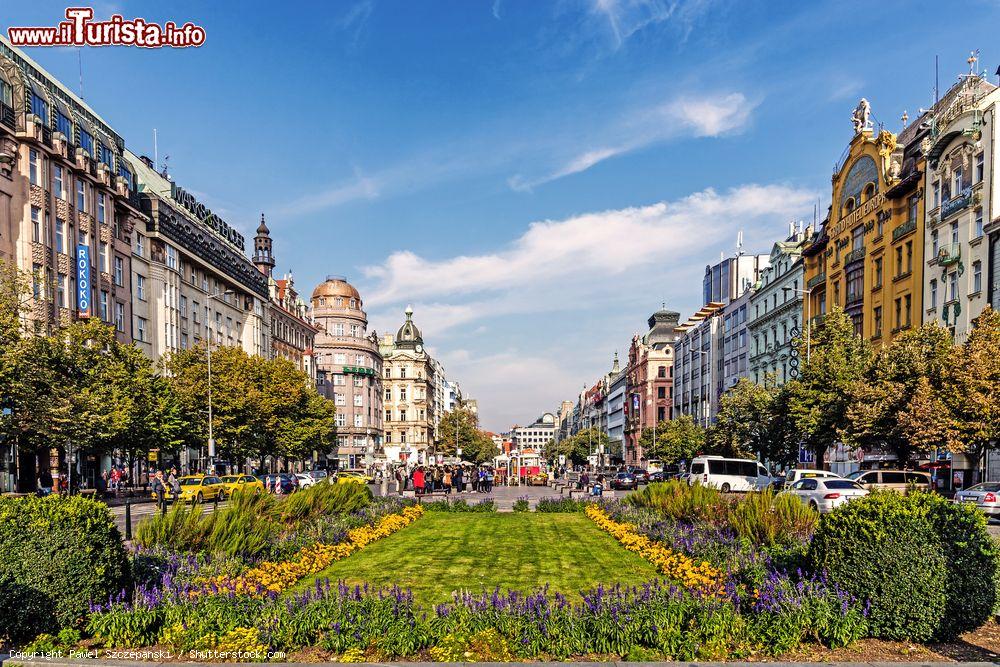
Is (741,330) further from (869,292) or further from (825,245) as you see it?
(869,292)

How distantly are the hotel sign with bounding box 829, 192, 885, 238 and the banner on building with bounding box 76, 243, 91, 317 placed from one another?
162 feet

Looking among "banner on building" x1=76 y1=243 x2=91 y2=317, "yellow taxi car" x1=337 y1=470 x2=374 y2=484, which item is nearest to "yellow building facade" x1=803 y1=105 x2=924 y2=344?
"yellow taxi car" x1=337 y1=470 x2=374 y2=484

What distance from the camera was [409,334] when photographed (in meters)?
160

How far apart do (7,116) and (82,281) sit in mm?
9865

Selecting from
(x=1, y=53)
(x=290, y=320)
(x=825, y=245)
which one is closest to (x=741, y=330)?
(x=825, y=245)

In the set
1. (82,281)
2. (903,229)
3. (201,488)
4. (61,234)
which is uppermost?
(903,229)

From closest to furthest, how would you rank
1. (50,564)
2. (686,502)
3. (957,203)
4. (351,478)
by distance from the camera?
(50,564) < (686,502) < (351,478) < (957,203)

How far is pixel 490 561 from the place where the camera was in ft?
48.6

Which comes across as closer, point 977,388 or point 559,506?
point 559,506

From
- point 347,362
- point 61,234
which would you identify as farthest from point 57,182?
point 347,362

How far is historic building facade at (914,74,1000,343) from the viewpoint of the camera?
39250 millimetres

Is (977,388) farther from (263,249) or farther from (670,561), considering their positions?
(263,249)

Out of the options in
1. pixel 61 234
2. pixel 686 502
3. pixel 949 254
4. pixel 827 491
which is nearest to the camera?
pixel 686 502

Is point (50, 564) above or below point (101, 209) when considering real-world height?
below
